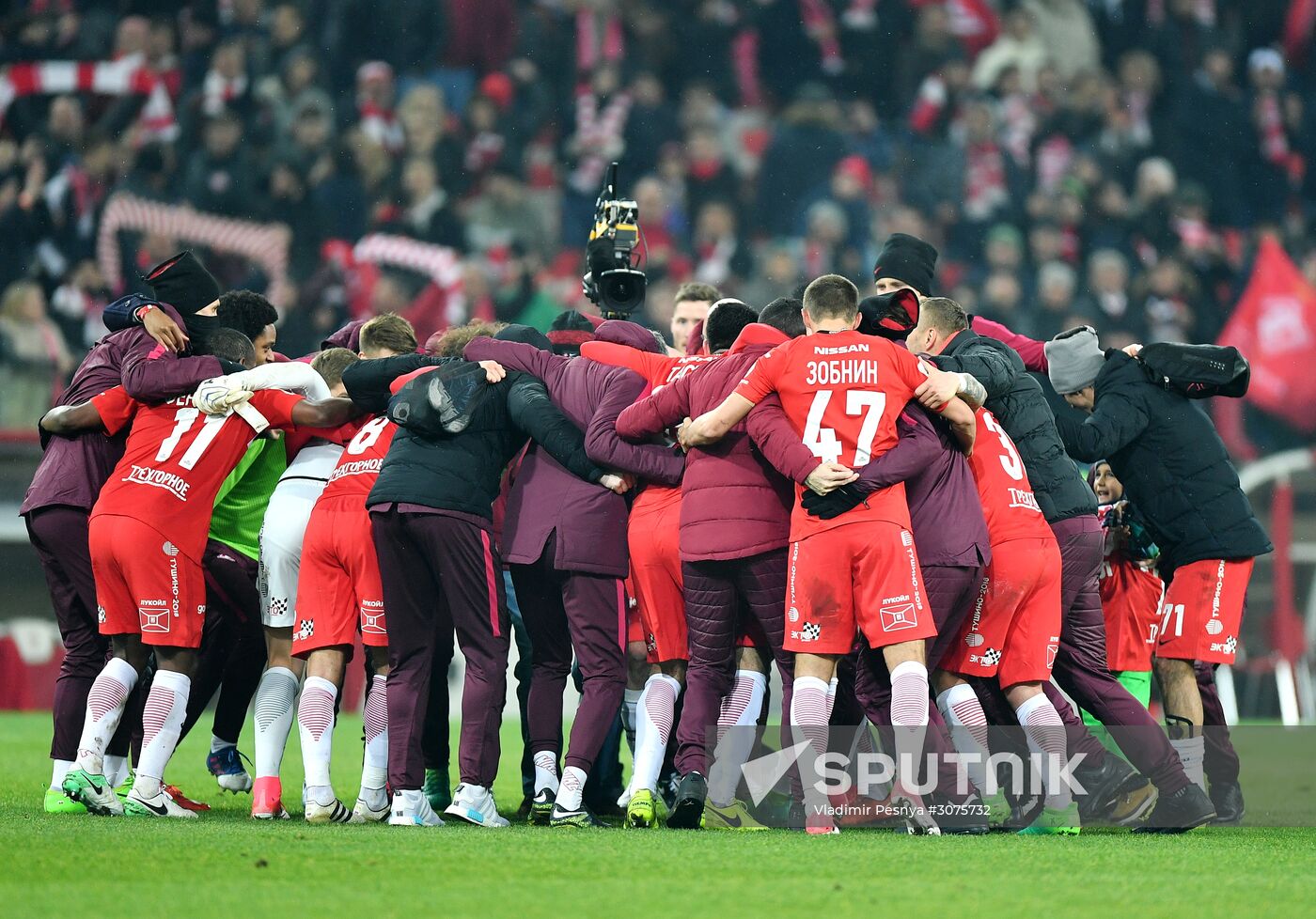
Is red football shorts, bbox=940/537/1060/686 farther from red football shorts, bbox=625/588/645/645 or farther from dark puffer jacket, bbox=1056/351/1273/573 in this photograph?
red football shorts, bbox=625/588/645/645

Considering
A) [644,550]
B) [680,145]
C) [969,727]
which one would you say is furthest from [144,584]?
[680,145]

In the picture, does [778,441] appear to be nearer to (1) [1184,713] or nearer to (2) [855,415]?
(2) [855,415]

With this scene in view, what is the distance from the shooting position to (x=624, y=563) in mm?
5699

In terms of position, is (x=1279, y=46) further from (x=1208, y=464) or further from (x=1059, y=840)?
(x=1059, y=840)

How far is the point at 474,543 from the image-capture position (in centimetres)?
547

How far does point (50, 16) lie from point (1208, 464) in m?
12.0

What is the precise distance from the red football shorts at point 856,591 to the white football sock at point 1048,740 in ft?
2.25

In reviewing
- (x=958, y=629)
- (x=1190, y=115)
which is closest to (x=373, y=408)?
(x=958, y=629)

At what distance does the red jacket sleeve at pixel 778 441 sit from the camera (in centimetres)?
518

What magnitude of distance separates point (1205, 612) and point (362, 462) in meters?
3.32

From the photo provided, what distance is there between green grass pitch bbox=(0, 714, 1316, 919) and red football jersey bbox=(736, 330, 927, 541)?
1.18 meters

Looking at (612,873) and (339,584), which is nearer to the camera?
(612,873)

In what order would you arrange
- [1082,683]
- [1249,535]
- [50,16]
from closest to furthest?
[1082,683], [1249,535], [50,16]

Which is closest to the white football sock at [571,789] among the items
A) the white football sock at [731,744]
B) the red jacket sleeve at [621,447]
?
the white football sock at [731,744]
